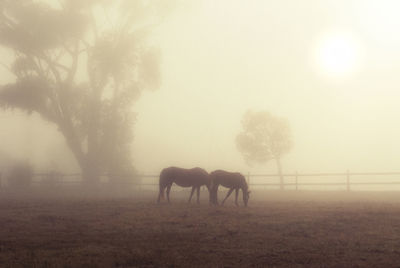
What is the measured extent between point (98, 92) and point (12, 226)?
23.3 meters

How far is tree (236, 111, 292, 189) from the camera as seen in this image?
39.0 meters

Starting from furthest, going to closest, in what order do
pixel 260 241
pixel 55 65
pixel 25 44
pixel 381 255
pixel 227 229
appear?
pixel 55 65
pixel 25 44
pixel 227 229
pixel 260 241
pixel 381 255

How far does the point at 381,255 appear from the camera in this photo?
6.71m

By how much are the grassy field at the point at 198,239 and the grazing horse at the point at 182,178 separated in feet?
14.5

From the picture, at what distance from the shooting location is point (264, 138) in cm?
3931

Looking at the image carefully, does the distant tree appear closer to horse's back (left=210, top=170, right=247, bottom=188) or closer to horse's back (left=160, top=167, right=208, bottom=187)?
horse's back (left=160, top=167, right=208, bottom=187)

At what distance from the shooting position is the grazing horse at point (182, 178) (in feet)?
Answer: 55.0

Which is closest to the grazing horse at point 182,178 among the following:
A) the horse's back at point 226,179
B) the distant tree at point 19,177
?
the horse's back at point 226,179

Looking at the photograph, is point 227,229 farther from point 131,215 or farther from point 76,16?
point 76,16

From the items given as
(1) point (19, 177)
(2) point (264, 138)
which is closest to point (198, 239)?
(1) point (19, 177)

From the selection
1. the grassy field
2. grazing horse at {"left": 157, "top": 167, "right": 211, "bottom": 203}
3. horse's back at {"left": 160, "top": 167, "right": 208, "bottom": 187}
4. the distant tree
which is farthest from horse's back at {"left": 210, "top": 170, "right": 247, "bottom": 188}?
the distant tree

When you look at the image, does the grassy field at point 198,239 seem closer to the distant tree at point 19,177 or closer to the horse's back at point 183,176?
the horse's back at point 183,176

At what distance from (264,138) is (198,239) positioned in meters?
32.0

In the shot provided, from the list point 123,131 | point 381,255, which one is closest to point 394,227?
point 381,255
